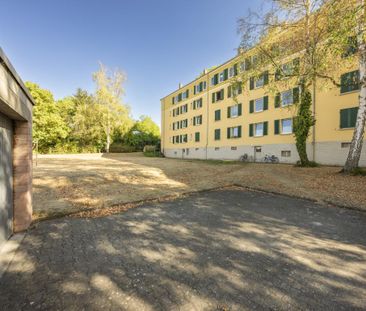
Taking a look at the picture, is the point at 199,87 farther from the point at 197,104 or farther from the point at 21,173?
the point at 21,173

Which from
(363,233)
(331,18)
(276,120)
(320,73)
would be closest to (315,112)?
(276,120)

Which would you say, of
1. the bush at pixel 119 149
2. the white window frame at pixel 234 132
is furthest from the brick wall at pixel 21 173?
the bush at pixel 119 149

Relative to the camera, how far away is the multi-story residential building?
622 inches

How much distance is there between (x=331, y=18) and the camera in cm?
805

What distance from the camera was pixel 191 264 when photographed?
314 centimetres

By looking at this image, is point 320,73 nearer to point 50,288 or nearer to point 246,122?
point 246,122

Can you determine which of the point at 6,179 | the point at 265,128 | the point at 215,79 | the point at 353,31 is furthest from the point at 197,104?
the point at 6,179

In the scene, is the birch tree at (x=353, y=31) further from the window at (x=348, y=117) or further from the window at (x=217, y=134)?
the window at (x=217, y=134)

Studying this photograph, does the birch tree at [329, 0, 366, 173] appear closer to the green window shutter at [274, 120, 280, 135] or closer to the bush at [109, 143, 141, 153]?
the green window shutter at [274, 120, 280, 135]

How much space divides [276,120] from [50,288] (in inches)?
860

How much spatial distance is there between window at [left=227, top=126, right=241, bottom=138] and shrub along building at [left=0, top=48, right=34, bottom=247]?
73.5 ft

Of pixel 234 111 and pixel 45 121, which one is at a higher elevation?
pixel 234 111

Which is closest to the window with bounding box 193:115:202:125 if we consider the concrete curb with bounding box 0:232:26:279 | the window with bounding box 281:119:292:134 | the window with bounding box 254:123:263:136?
the window with bounding box 254:123:263:136

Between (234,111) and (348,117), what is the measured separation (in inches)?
478
